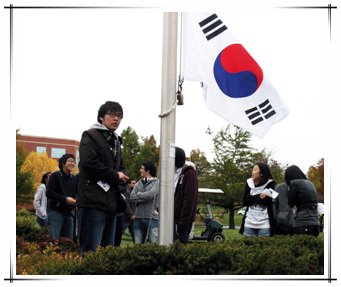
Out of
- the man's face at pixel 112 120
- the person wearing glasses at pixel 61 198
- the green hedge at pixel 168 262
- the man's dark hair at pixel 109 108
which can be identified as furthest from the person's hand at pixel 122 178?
the person wearing glasses at pixel 61 198

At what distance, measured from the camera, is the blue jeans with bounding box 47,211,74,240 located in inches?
273

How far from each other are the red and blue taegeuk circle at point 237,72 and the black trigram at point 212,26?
20 centimetres

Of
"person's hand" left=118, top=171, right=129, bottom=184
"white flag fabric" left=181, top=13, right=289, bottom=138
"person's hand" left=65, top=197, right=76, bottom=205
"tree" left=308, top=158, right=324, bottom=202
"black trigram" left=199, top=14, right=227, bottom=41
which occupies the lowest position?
"tree" left=308, top=158, right=324, bottom=202

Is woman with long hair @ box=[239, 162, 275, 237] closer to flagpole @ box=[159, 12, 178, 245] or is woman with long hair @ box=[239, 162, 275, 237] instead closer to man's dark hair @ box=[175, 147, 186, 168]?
man's dark hair @ box=[175, 147, 186, 168]

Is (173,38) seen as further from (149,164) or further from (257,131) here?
(149,164)

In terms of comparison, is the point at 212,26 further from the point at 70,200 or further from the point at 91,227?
the point at 70,200

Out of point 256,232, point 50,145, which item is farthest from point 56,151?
point 256,232

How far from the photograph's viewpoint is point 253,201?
254 inches

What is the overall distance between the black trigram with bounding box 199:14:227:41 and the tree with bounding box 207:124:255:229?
25.9m

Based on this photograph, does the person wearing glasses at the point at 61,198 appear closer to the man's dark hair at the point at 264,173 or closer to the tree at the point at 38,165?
the man's dark hair at the point at 264,173

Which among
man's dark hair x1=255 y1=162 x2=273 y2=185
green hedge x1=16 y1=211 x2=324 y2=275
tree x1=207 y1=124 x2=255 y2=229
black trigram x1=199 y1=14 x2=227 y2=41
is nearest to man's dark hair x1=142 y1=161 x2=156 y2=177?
man's dark hair x1=255 y1=162 x2=273 y2=185

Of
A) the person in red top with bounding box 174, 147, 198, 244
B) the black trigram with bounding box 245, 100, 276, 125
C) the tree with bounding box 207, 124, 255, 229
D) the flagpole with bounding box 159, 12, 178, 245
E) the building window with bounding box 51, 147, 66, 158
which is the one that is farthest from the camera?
the building window with bounding box 51, 147, 66, 158

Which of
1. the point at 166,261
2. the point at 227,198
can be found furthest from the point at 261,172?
the point at 227,198

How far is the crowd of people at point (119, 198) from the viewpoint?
421cm
